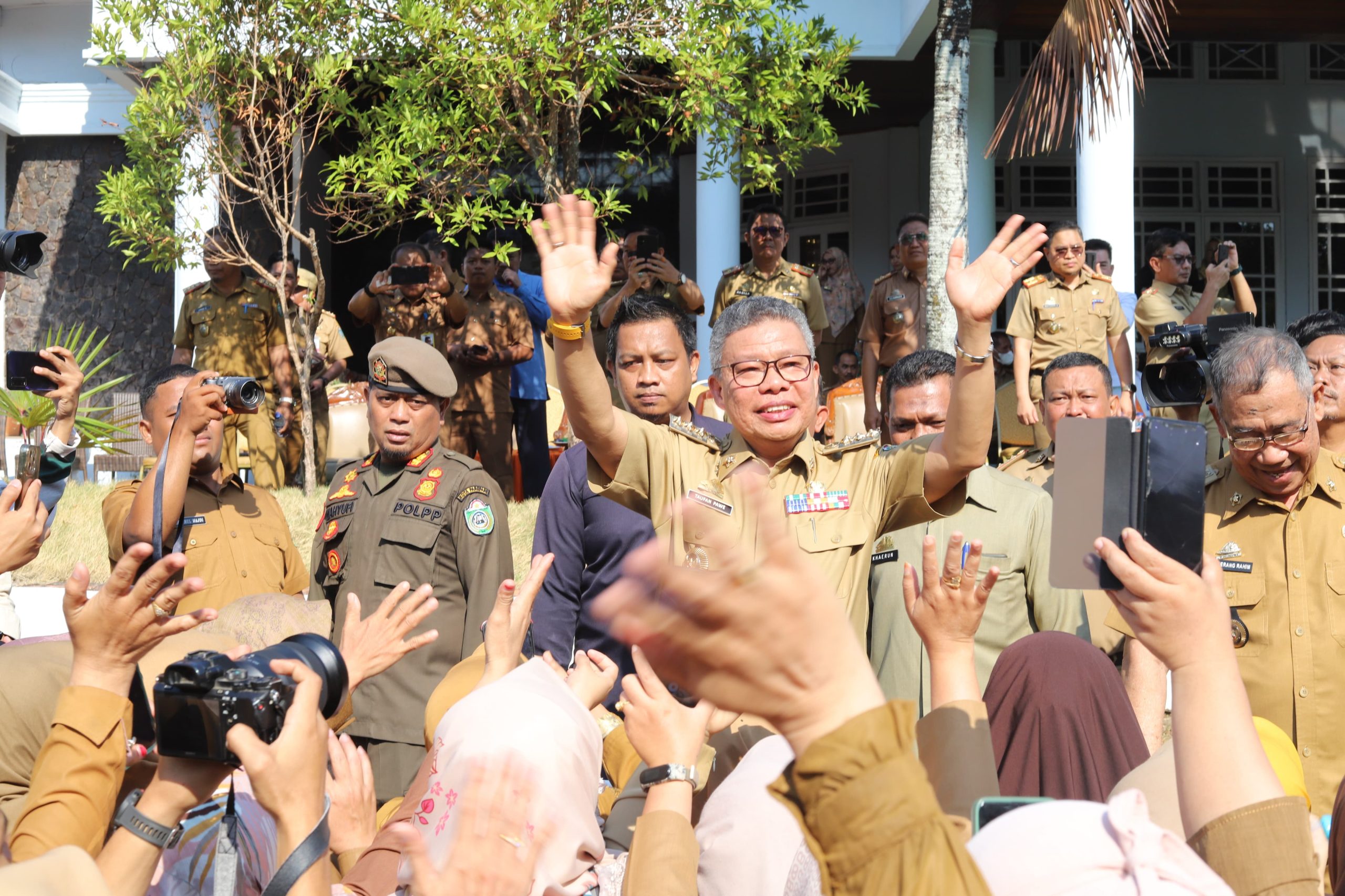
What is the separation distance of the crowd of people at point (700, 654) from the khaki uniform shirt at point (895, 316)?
11.2 ft

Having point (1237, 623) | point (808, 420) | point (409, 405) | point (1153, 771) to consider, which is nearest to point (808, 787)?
point (1153, 771)

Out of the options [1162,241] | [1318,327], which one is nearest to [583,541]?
[1318,327]

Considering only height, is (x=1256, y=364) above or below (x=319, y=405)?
below

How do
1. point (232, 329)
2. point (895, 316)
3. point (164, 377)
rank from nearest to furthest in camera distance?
point (164, 377) → point (895, 316) → point (232, 329)

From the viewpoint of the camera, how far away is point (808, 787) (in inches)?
44.0

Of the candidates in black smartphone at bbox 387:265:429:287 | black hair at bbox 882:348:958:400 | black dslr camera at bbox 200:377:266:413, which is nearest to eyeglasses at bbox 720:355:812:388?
black hair at bbox 882:348:958:400

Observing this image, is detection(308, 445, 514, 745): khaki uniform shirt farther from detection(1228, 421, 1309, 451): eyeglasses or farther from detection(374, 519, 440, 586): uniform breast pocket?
detection(1228, 421, 1309, 451): eyeglasses

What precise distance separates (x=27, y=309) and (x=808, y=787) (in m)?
13.6

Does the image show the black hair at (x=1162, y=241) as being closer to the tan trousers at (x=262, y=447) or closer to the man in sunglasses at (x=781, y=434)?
the tan trousers at (x=262, y=447)

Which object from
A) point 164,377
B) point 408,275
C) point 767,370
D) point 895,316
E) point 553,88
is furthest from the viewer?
point 895,316

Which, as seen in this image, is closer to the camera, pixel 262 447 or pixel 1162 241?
pixel 262 447

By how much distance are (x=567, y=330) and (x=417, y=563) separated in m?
1.77

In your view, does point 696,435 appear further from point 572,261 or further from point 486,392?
point 486,392

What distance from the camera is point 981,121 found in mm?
10742
